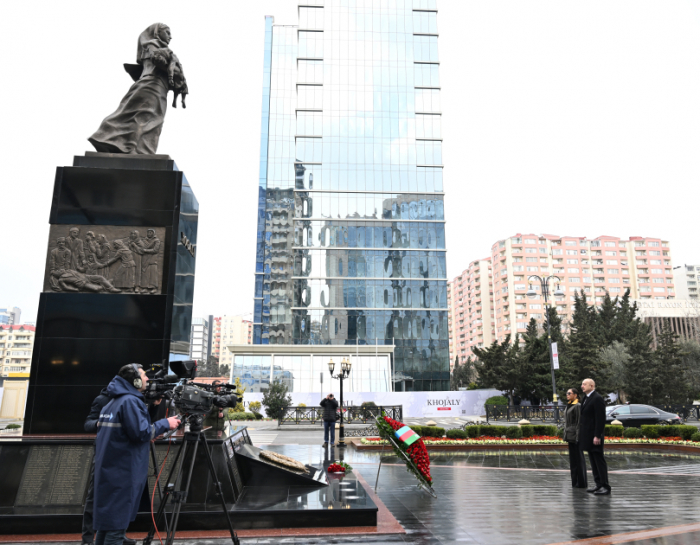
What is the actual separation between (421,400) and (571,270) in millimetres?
93830

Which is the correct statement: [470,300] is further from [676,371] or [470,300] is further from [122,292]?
[122,292]

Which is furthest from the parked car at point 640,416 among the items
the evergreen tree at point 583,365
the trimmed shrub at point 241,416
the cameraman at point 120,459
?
the cameraman at point 120,459

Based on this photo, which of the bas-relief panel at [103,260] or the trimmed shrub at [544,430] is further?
the trimmed shrub at [544,430]

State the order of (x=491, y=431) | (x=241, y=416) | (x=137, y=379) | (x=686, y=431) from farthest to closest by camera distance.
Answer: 1. (x=241, y=416)
2. (x=491, y=431)
3. (x=686, y=431)
4. (x=137, y=379)

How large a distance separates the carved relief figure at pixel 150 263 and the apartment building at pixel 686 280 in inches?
6215

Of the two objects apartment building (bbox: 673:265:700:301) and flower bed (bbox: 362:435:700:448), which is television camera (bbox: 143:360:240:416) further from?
apartment building (bbox: 673:265:700:301)

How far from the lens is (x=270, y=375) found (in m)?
43.5

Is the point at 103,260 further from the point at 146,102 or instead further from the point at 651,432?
the point at 651,432

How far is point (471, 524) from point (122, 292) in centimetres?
638

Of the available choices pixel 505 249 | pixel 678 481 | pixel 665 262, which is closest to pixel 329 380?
pixel 678 481

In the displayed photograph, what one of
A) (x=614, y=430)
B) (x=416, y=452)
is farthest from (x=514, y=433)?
(x=416, y=452)

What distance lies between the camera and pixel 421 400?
127ft

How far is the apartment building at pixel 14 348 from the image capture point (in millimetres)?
109875

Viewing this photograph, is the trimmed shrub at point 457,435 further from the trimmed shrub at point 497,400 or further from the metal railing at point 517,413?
the trimmed shrub at point 497,400
